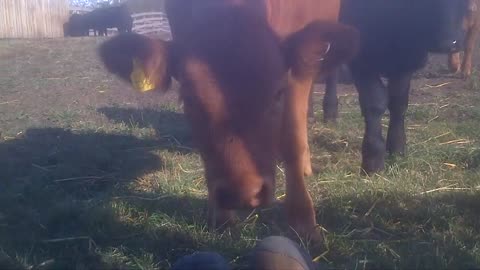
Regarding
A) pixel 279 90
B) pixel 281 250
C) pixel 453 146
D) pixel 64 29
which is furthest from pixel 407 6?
pixel 64 29

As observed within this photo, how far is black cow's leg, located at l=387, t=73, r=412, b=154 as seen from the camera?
6.32 metres

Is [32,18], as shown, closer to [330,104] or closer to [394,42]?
[330,104]

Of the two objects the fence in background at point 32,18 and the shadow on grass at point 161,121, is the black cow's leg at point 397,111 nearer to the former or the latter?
the shadow on grass at point 161,121

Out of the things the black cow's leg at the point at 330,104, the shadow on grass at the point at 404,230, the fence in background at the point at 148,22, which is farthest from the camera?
the fence in background at the point at 148,22

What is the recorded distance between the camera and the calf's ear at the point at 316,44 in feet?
14.0

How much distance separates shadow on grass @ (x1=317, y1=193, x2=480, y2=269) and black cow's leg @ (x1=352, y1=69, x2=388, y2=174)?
0.86 meters

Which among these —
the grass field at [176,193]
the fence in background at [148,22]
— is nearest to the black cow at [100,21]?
the fence in background at [148,22]

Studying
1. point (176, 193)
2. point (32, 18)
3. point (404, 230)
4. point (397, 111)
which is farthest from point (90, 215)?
point (32, 18)

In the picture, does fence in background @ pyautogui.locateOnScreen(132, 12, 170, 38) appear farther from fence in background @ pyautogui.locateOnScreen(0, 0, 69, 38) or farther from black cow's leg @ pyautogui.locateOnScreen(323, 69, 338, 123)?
black cow's leg @ pyautogui.locateOnScreen(323, 69, 338, 123)

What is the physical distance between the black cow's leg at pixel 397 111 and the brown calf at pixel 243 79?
5.66 ft

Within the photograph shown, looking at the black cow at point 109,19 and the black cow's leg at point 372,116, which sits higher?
the black cow's leg at point 372,116

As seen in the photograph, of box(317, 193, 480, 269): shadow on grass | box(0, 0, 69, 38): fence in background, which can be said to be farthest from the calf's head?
box(0, 0, 69, 38): fence in background

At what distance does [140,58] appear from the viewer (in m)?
4.45

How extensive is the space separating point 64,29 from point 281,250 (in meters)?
23.4
